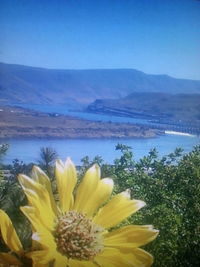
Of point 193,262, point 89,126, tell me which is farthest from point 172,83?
point 193,262

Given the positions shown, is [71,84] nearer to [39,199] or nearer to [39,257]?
[39,199]

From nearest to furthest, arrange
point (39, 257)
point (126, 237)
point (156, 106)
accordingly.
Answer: point (39, 257) < point (126, 237) < point (156, 106)

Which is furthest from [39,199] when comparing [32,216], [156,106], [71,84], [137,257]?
[156,106]

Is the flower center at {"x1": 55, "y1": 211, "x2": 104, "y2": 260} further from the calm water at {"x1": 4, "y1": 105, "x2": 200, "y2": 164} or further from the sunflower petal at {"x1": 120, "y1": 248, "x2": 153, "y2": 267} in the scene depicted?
the calm water at {"x1": 4, "y1": 105, "x2": 200, "y2": 164}

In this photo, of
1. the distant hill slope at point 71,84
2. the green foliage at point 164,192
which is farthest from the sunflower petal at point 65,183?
the distant hill slope at point 71,84

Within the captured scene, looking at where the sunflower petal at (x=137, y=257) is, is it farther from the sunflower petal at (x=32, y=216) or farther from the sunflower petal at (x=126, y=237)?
the sunflower petal at (x=32, y=216)

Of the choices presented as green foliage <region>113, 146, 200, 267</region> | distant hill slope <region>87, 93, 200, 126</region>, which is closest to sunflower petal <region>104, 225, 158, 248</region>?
green foliage <region>113, 146, 200, 267</region>
